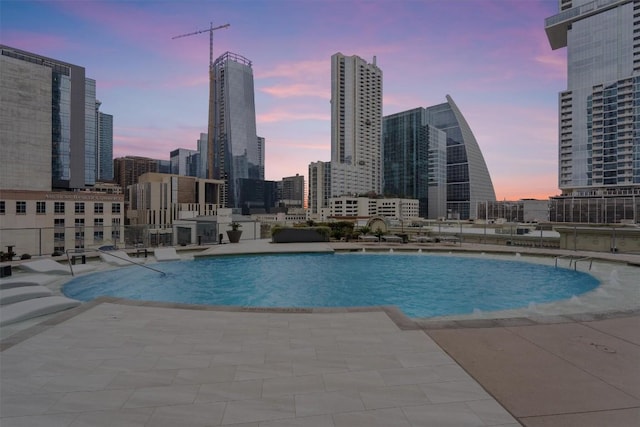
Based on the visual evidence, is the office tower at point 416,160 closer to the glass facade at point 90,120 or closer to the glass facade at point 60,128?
the glass facade at point 90,120

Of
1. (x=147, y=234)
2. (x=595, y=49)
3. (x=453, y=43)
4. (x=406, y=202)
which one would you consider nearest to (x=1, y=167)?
(x=147, y=234)

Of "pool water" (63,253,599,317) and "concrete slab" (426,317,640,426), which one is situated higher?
"concrete slab" (426,317,640,426)

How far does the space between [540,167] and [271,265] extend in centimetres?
9829

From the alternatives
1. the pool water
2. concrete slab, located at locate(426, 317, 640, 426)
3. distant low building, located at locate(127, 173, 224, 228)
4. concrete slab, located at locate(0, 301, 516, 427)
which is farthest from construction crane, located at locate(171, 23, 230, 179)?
concrete slab, located at locate(426, 317, 640, 426)

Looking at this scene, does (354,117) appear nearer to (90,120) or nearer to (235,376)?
(90,120)

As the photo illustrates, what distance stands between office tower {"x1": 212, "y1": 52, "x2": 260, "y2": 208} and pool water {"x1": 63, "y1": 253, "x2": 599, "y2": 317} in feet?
536

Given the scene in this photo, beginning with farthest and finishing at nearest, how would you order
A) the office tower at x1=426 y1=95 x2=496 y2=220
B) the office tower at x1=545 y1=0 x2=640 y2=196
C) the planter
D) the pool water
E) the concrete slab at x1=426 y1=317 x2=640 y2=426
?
1. the office tower at x1=426 y1=95 x2=496 y2=220
2. the office tower at x1=545 y1=0 x2=640 y2=196
3. the planter
4. the pool water
5. the concrete slab at x1=426 y1=317 x2=640 y2=426

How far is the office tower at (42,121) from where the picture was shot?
70375mm

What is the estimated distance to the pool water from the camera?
10250mm

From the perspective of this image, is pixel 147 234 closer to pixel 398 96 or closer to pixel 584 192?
pixel 584 192

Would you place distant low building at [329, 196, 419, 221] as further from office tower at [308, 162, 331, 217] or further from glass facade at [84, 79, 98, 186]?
glass facade at [84, 79, 98, 186]

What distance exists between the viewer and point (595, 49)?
81.2 metres

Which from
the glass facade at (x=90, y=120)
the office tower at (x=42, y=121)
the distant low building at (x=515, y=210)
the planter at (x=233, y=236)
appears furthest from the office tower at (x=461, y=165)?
the planter at (x=233, y=236)

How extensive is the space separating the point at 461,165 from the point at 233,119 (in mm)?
117431
